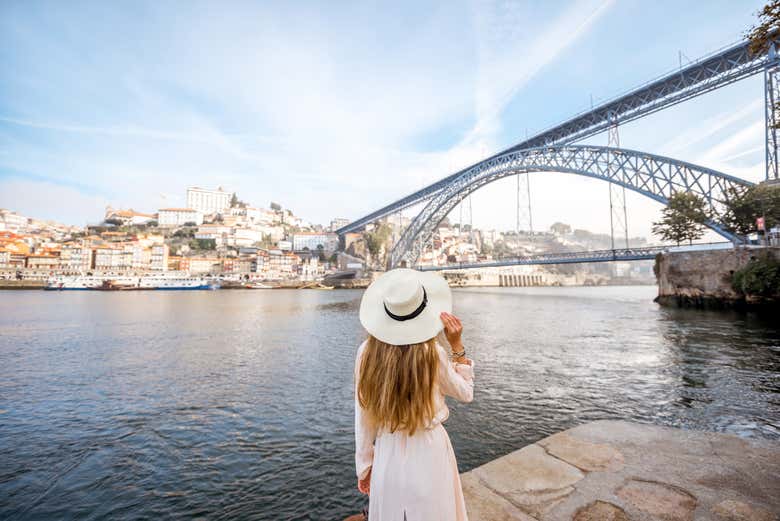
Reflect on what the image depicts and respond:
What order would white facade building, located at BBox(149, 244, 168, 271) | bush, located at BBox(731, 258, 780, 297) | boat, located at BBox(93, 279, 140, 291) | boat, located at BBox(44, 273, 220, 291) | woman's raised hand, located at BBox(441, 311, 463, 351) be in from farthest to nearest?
white facade building, located at BBox(149, 244, 168, 271), boat, located at BBox(93, 279, 140, 291), boat, located at BBox(44, 273, 220, 291), bush, located at BBox(731, 258, 780, 297), woman's raised hand, located at BBox(441, 311, 463, 351)

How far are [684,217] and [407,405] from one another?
3239cm

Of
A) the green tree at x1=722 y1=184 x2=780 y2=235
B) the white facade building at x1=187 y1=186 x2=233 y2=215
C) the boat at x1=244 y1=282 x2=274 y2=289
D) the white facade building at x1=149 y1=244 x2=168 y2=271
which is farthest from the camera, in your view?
the white facade building at x1=187 y1=186 x2=233 y2=215

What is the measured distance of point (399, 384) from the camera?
135 centimetres

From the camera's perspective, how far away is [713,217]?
81.7 ft

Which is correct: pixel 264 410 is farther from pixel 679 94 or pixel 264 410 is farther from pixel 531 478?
pixel 679 94

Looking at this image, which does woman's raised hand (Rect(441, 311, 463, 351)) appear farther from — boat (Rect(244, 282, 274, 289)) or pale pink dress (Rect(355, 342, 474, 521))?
boat (Rect(244, 282, 274, 289))

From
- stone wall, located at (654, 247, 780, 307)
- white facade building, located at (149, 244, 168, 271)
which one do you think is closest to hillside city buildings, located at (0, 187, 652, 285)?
white facade building, located at (149, 244, 168, 271)

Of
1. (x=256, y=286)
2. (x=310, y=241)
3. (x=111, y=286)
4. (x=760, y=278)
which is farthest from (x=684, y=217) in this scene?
(x=310, y=241)

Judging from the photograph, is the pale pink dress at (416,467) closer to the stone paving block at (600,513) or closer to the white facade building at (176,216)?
the stone paving block at (600,513)

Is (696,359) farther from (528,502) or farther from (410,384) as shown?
(410,384)

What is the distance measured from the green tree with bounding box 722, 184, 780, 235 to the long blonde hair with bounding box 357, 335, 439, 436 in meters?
27.9

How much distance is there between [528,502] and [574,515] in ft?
0.87

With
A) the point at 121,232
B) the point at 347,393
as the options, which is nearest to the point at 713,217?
the point at 347,393

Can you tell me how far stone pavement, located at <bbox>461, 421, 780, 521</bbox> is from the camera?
2111mm
